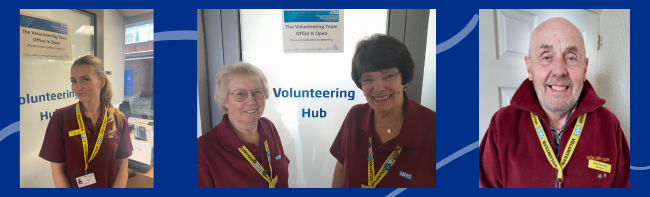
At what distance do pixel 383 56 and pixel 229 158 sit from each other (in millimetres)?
940

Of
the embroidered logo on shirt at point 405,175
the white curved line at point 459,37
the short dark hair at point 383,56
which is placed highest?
the white curved line at point 459,37

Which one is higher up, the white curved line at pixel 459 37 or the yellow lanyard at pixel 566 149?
the white curved line at pixel 459 37

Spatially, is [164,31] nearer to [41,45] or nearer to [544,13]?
[41,45]

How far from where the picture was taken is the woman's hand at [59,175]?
1.93m

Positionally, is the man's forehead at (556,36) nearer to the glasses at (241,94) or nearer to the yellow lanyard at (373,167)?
the yellow lanyard at (373,167)

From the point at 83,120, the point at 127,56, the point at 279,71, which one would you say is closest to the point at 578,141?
the point at 279,71

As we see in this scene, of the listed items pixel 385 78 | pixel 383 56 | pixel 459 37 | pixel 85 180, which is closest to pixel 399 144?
pixel 385 78

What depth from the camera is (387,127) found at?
72.5 inches

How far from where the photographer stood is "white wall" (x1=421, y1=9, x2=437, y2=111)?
1.83 metres

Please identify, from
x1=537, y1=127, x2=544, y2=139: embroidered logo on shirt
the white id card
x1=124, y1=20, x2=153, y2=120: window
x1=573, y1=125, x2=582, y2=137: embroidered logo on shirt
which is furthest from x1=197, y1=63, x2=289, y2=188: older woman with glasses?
x1=573, y1=125, x2=582, y2=137: embroidered logo on shirt

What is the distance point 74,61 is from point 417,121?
5.91 ft

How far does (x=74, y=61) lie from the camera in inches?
74.9

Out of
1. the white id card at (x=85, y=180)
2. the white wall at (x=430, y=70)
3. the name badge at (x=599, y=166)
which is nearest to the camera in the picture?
the name badge at (x=599, y=166)
